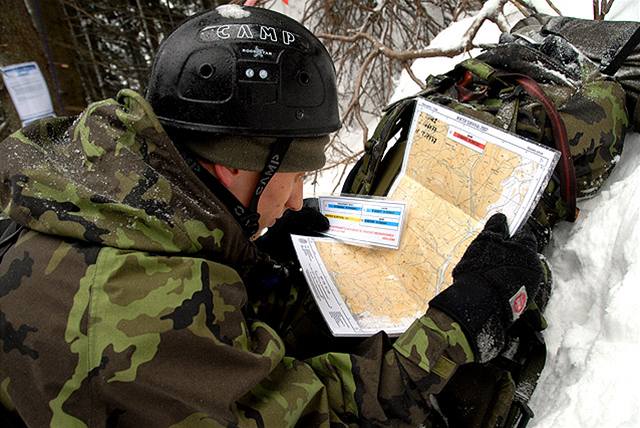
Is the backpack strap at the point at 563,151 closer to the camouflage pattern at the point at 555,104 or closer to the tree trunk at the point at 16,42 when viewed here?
the camouflage pattern at the point at 555,104

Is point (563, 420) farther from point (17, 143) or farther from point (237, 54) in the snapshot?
point (17, 143)

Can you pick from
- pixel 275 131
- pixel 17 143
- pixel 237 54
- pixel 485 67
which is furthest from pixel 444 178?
pixel 17 143

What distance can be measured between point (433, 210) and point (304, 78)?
0.54 metres

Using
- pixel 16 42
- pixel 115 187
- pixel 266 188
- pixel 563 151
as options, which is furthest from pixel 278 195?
pixel 16 42

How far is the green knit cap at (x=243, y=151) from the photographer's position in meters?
1.00

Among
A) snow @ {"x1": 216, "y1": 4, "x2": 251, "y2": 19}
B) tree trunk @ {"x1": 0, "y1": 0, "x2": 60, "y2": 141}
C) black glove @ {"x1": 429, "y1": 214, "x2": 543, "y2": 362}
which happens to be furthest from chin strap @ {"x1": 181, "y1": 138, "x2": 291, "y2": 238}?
tree trunk @ {"x1": 0, "y1": 0, "x2": 60, "y2": 141}

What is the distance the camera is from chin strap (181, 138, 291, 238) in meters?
1.00

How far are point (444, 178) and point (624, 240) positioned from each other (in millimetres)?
450

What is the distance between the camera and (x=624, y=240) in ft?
3.70

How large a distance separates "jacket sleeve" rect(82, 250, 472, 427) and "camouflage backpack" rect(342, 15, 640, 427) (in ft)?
0.67

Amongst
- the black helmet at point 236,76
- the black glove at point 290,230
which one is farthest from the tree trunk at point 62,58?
the black helmet at point 236,76

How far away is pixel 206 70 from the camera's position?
0.99 m

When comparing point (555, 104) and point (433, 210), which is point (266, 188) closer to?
point (433, 210)

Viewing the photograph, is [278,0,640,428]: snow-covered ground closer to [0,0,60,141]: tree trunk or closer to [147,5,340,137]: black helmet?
[147,5,340,137]: black helmet
